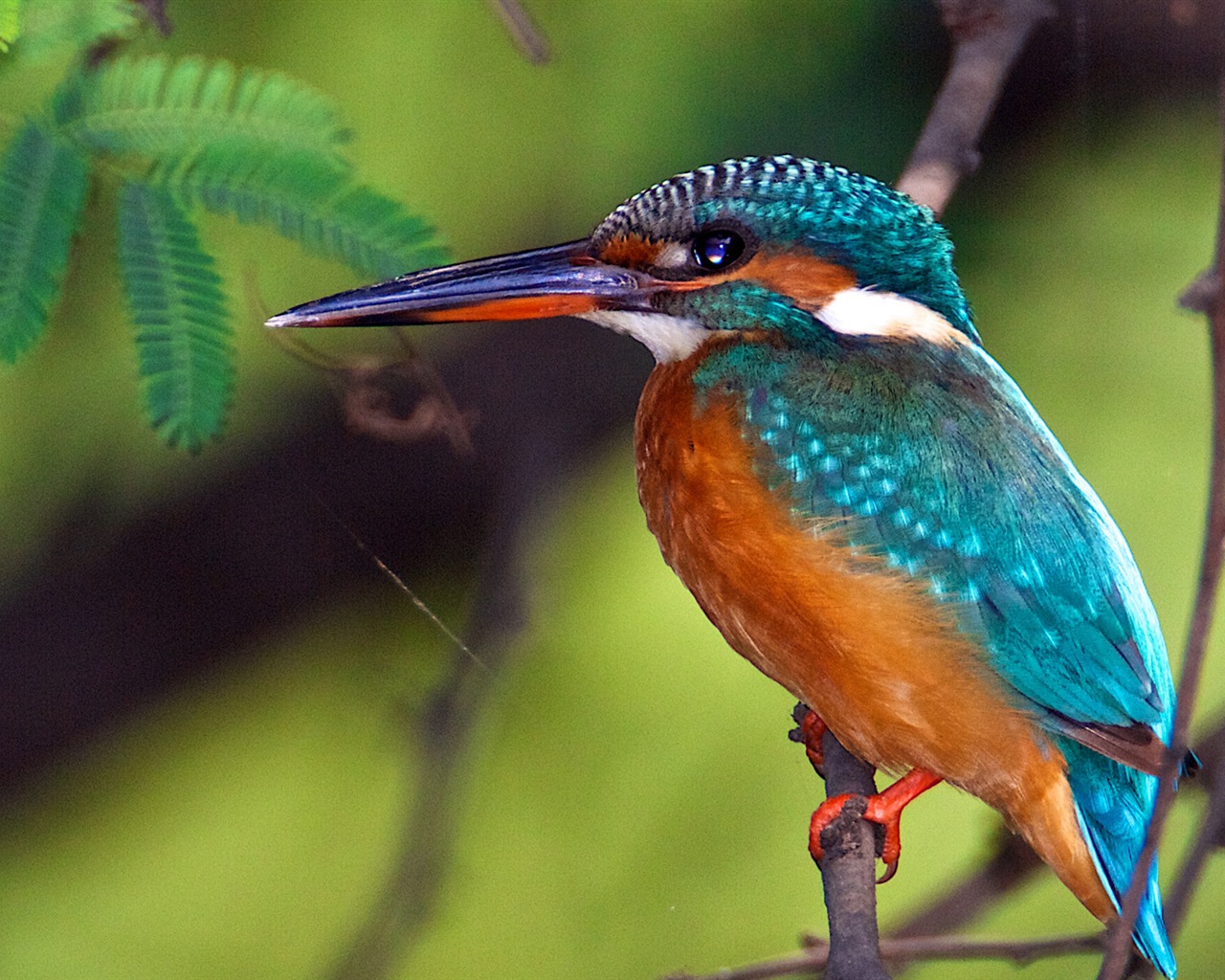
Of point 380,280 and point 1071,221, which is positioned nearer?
point 380,280

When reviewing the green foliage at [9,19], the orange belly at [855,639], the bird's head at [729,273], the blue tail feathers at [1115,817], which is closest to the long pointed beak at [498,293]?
the bird's head at [729,273]

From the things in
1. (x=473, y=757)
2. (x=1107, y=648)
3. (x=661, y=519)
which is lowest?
(x=473, y=757)

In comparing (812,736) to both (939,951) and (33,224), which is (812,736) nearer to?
(939,951)

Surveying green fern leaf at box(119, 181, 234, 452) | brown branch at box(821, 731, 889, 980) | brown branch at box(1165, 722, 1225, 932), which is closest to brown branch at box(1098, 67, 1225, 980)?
brown branch at box(1165, 722, 1225, 932)

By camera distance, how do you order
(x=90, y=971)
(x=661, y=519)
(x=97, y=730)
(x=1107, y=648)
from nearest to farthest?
(x=1107, y=648) < (x=661, y=519) < (x=90, y=971) < (x=97, y=730)

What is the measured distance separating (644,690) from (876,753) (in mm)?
303

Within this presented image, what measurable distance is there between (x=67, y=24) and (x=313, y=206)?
27 centimetres

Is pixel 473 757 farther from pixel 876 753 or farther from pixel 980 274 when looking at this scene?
pixel 980 274

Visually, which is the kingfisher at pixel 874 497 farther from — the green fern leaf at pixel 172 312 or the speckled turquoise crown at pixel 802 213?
the green fern leaf at pixel 172 312

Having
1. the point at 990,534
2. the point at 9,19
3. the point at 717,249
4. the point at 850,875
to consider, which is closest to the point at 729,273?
the point at 717,249

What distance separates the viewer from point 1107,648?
1.13 meters

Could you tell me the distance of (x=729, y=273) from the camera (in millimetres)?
1171

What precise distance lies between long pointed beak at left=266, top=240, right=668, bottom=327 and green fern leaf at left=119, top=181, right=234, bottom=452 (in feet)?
0.29

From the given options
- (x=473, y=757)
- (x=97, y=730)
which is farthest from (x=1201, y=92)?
(x=97, y=730)
